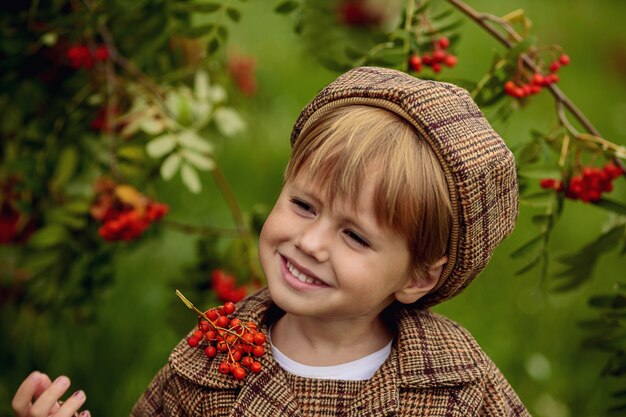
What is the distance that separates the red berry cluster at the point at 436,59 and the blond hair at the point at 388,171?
56cm

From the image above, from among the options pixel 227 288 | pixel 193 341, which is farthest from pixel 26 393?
pixel 227 288

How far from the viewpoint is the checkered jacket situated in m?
1.83

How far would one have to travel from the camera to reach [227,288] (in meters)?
2.79

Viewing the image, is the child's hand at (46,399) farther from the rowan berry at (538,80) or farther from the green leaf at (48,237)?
the rowan berry at (538,80)

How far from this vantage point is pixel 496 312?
12.2ft

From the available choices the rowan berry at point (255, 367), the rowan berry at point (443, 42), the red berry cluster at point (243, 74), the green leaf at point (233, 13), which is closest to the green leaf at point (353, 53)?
the rowan berry at point (443, 42)

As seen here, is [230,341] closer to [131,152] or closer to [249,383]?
[249,383]

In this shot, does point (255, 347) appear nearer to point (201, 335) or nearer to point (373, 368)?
point (201, 335)

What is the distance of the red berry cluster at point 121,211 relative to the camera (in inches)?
100

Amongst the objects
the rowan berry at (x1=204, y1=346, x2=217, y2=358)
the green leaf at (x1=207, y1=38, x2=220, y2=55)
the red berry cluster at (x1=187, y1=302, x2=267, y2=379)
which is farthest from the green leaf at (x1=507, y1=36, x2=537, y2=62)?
the rowan berry at (x1=204, y1=346, x2=217, y2=358)

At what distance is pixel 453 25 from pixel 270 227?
0.98 m

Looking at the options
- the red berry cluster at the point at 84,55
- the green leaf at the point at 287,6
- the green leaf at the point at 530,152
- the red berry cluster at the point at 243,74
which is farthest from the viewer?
the red berry cluster at the point at 243,74

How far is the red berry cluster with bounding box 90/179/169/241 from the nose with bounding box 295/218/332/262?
38.6 inches

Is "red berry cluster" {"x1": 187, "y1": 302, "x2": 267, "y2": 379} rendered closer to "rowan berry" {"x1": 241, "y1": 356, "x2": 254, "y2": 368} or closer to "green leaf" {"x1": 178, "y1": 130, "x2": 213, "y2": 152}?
"rowan berry" {"x1": 241, "y1": 356, "x2": 254, "y2": 368}
